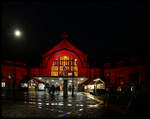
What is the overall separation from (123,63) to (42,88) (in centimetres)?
2199

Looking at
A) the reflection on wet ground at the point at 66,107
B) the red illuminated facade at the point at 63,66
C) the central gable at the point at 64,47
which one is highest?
the central gable at the point at 64,47

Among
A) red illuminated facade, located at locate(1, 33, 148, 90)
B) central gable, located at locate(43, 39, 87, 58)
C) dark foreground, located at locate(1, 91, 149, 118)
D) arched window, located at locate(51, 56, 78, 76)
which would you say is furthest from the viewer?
arched window, located at locate(51, 56, 78, 76)

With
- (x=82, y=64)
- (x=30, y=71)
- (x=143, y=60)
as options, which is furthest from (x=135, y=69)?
(x=30, y=71)

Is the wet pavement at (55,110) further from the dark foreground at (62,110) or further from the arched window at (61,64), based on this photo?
the arched window at (61,64)

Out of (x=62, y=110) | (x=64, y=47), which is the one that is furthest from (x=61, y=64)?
(x=62, y=110)

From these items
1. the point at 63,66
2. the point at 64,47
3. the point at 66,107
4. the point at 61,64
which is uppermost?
the point at 64,47

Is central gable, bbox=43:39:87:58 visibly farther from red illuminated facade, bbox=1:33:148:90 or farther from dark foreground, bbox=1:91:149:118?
dark foreground, bbox=1:91:149:118

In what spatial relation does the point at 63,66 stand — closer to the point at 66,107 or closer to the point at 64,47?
the point at 64,47

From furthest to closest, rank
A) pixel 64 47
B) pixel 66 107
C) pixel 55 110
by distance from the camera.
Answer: pixel 64 47
pixel 66 107
pixel 55 110

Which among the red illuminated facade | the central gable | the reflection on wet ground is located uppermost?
the central gable

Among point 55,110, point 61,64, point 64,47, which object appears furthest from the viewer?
point 61,64

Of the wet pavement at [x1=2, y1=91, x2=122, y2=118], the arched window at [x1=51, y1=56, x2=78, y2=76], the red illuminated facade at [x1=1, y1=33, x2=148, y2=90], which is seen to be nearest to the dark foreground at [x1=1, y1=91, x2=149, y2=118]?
the wet pavement at [x1=2, y1=91, x2=122, y2=118]

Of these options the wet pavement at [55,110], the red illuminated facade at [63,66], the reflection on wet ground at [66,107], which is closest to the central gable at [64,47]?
the red illuminated facade at [63,66]

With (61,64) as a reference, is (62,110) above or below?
below
